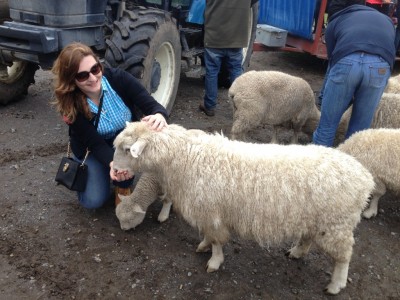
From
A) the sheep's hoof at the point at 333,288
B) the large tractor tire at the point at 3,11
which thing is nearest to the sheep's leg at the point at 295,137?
the sheep's hoof at the point at 333,288

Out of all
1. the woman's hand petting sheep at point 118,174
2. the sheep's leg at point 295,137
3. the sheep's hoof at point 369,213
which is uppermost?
the woman's hand petting sheep at point 118,174

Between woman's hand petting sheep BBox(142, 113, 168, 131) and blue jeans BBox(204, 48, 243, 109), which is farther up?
woman's hand petting sheep BBox(142, 113, 168, 131)

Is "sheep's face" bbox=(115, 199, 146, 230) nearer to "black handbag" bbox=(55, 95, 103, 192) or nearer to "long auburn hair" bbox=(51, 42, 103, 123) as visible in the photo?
"black handbag" bbox=(55, 95, 103, 192)

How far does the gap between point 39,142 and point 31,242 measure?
193 centimetres

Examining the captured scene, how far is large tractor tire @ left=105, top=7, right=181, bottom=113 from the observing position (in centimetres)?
428

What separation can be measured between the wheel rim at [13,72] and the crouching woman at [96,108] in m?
2.60

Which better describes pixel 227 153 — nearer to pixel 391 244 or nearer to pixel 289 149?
pixel 289 149

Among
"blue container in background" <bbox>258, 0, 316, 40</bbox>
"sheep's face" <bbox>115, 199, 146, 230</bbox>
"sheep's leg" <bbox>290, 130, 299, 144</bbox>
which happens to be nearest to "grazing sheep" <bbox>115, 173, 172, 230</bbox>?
"sheep's face" <bbox>115, 199, 146, 230</bbox>

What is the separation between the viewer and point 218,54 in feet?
18.4

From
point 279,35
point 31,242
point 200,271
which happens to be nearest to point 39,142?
point 31,242

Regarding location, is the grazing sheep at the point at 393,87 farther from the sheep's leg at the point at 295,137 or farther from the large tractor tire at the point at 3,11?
the large tractor tire at the point at 3,11

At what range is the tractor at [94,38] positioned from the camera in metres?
4.02

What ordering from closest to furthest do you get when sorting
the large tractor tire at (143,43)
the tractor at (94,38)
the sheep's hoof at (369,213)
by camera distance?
the sheep's hoof at (369,213)
the tractor at (94,38)
the large tractor tire at (143,43)

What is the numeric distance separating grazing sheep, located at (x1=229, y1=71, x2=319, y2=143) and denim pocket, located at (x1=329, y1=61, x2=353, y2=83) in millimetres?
1082
